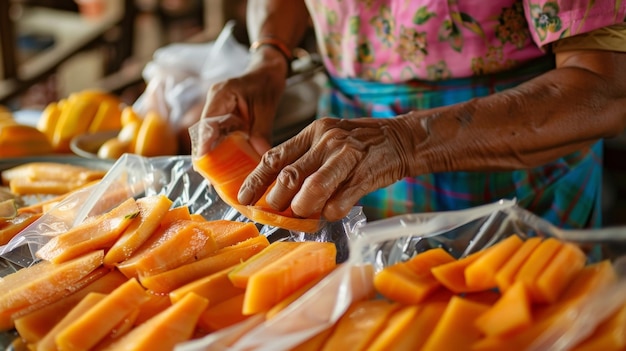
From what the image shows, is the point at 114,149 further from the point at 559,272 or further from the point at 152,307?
the point at 559,272

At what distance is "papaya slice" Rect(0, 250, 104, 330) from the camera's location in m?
0.99

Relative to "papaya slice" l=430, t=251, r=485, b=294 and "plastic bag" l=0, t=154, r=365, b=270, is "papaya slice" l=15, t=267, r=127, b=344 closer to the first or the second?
"plastic bag" l=0, t=154, r=365, b=270

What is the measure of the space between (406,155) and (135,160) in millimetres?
641

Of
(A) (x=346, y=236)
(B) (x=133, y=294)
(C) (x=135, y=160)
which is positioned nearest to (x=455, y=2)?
(A) (x=346, y=236)

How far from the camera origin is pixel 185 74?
2.49 metres

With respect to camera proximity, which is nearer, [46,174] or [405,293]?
[405,293]

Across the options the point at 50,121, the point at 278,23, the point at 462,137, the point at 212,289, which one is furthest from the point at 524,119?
the point at 50,121

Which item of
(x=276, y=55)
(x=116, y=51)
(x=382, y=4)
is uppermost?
(x=382, y=4)

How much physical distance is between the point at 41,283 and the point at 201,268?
249mm

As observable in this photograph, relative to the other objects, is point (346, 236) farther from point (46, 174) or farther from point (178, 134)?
point (178, 134)

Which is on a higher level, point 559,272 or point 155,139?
point 559,272

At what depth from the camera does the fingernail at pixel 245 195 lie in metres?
1.21

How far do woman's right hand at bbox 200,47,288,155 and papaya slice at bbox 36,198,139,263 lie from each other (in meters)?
0.44

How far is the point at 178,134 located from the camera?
88.9 inches
